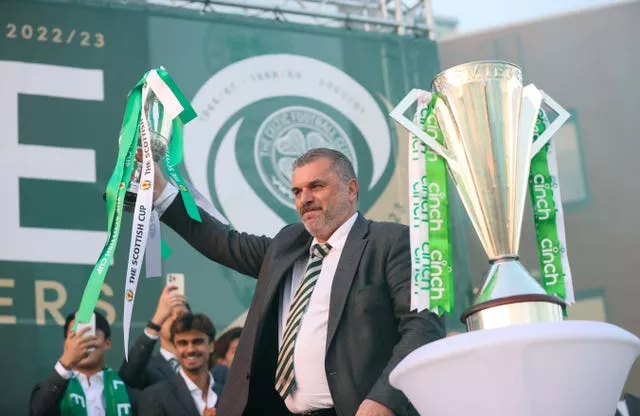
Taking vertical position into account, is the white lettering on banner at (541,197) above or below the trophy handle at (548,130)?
below

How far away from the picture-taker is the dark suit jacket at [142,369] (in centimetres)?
489

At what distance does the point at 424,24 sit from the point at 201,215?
15.0 ft

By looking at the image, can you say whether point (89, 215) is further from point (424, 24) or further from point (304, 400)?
point (304, 400)

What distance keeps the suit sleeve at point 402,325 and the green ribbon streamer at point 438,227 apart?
0.93 ft

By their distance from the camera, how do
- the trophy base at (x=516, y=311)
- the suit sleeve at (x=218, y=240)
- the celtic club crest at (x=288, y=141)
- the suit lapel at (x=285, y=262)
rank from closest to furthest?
the trophy base at (x=516, y=311), the suit lapel at (x=285, y=262), the suit sleeve at (x=218, y=240), the celtic club crest at (x=288, y=141)

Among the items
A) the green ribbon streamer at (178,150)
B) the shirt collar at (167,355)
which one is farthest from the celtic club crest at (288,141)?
the green ribbon streamer at (178,150)

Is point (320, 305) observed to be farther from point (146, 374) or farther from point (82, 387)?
point (146, 374)

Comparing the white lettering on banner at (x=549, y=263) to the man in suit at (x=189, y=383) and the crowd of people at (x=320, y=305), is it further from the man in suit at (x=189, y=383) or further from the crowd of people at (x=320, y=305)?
the man in suit at (x=189, y=383)

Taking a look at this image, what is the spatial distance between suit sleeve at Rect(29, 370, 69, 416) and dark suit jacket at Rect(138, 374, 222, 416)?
1.24 feet

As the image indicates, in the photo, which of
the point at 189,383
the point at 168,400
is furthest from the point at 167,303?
the point at 168,400

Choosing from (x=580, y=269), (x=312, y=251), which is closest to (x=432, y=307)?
(x=312, y=251)

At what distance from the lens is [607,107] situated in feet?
24.1

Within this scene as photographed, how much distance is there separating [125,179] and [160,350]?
8.73 feet

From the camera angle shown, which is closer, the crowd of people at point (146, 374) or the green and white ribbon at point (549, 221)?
the green and white ribbon at point (549, 221)
